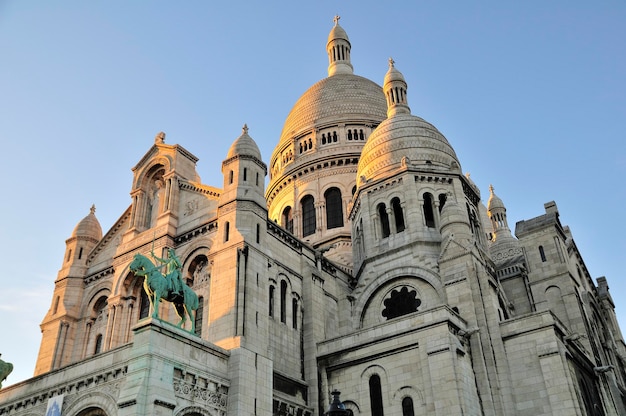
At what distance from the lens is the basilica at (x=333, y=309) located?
24688 mm

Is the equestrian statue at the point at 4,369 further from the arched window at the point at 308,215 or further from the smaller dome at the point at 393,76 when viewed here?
the smaller dome at the point at 393,76

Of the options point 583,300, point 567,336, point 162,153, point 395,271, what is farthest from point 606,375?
point 162,153

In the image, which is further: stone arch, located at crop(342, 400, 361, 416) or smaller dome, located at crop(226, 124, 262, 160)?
smaller dome, located at crop(226, 124, 262, 160)

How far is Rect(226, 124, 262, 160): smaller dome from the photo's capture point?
32406 mm

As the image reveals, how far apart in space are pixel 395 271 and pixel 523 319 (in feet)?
28.2

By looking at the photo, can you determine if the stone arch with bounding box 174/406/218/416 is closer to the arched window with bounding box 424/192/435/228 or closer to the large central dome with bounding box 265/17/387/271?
the arched window with bounding box 424/192/435/228

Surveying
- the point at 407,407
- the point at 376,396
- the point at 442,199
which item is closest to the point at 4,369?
the point at 376,396

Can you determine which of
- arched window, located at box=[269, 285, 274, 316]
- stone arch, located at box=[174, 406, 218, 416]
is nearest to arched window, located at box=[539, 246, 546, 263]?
arched window, located at box=[269, 285, 274, 316]

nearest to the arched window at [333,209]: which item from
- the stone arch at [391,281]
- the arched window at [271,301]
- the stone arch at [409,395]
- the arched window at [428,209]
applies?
the arched window at [428,209]

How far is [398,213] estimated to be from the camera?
126 ft

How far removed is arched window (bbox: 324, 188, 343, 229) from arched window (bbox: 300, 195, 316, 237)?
1.42 meters

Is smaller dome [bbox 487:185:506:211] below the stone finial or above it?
above

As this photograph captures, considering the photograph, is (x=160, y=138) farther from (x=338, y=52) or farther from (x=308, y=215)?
(x=338, y=52)

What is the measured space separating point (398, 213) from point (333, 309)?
25.6 feet
